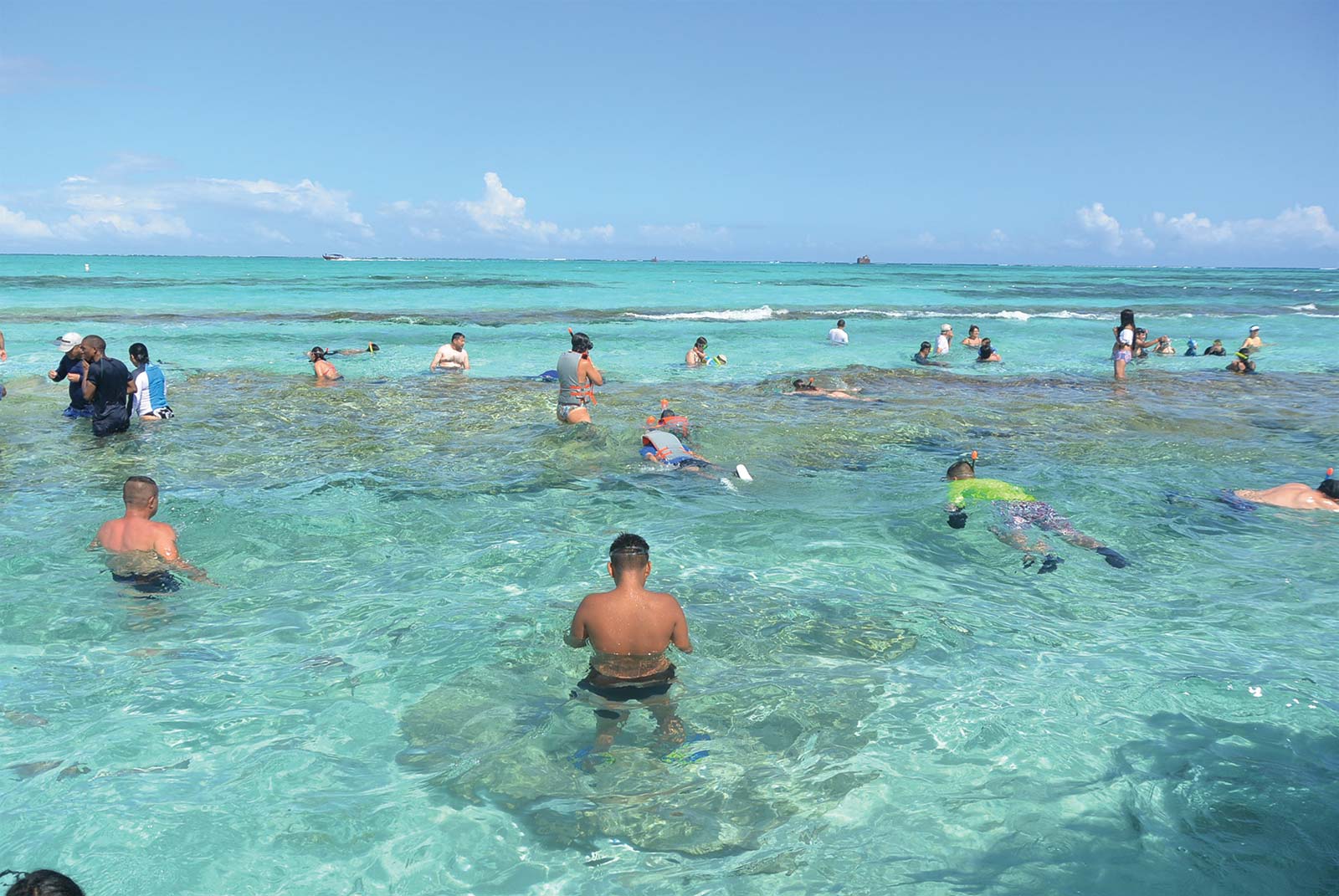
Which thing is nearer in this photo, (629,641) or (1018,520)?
(629,641)

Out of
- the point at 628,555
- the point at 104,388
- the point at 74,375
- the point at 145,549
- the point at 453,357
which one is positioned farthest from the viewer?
the point at 453,357

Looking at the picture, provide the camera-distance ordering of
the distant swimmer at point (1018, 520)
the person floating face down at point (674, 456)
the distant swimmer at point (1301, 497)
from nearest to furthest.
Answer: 1. the distant swimmer at point (1018, 520)
2. the distant swimmer at point (1301, 497)
3. the person floating face down at point (674, 456)

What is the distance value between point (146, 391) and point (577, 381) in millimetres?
6846

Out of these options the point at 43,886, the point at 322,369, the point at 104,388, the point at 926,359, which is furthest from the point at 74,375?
the point at 926,359

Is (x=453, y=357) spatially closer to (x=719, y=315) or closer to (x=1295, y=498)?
(x=1295, y=498)

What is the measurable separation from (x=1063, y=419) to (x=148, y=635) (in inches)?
572

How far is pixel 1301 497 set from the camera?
9.88 meters

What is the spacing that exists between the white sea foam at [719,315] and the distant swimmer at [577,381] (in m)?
29.2

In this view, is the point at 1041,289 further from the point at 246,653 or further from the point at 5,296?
the point at 246,653

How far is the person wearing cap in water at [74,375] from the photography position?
1291 cm

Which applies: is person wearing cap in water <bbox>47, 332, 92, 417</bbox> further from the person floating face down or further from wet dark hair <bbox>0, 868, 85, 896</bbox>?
wet dark hair <bbox>0, 868, 85, 896</bbox>

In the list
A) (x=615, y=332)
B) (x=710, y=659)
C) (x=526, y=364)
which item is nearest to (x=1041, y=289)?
(x=615, y=332)

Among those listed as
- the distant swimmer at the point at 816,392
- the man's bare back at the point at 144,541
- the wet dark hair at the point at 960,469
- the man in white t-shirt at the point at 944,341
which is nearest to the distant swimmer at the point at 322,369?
the distant swimmer at the point at 816,392

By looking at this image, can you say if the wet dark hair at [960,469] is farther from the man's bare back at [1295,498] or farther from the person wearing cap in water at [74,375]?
the person wearing cap in water at [74,375]
